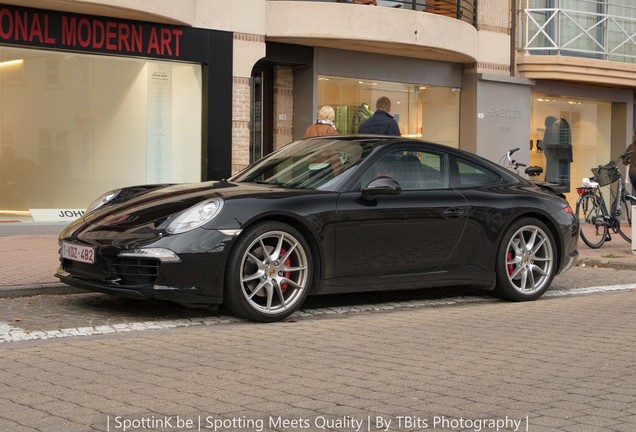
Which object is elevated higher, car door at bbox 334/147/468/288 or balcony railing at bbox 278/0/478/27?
balcony railing at bbox 278/0/478/27

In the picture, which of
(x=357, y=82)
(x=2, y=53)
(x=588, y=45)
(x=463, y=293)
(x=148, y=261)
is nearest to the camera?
(x=148, y=261)

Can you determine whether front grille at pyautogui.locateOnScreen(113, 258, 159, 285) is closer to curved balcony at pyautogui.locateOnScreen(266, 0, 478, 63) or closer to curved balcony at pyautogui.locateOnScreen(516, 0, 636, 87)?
curved balcony at pyautogui.locateOnScreen(266, 0, 478, 63)

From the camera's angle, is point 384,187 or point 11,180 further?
point 11,180

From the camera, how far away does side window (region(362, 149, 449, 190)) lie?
838 cm

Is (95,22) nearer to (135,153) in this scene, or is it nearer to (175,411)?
(135,153)

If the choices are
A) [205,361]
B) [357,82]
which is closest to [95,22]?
[357,82]

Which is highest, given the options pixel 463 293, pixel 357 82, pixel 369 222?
pixel 357 82

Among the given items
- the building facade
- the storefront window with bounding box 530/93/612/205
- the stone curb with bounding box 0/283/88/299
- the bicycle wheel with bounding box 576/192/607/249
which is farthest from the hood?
the storefront window with bounding box 530/93/612/205

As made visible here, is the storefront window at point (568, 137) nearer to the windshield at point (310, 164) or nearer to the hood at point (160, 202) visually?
the windshield at point (310, 164)

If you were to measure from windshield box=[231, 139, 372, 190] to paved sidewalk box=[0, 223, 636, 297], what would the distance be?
2.03 m

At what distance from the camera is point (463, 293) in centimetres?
958

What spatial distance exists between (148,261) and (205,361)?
1.37 metres

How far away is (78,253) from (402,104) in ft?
42.5

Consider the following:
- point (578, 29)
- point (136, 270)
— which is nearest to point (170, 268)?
point (136, 270)
